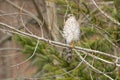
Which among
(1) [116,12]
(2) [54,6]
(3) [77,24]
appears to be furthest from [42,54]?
(2) [54,6]

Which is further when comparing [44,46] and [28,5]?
[28,5]

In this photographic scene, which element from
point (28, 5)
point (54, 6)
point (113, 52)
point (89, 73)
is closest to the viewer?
point (89, 73)

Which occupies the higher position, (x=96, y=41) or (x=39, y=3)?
(x=39, y=3)

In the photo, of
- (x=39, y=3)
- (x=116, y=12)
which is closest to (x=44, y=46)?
(x=116, y=12)

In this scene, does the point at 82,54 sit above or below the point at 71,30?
below

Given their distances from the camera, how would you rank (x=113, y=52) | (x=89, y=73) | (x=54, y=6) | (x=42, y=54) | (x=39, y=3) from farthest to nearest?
(x=39, y=3) < (x=54, y=6) < (x=113, y=52) < (x=42, y=54) < (x=89, y=73)

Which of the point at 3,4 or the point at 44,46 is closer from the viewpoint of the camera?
the point at 44,46

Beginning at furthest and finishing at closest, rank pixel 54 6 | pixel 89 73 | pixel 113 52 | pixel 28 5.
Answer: pixel 28 5, pixel 54 6, pixel 113 52, pixel 89 73

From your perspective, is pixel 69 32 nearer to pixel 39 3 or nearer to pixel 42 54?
pixel 42 54

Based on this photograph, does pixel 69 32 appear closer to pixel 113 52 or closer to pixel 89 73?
pixel 89 73

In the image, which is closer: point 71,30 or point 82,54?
point 82,54
